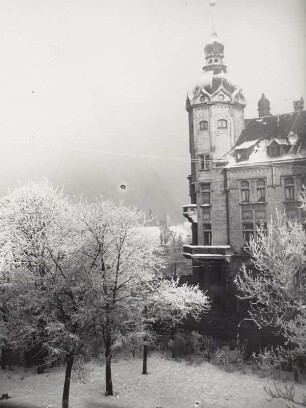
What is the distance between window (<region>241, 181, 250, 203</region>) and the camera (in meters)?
27.0

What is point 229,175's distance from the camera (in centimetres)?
2781

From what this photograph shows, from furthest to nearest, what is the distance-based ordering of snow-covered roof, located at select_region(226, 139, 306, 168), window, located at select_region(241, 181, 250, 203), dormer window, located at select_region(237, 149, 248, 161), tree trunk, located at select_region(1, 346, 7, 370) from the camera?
dormer window, located at select_region(237, 149, 248, 161) → window, located at select_region(241, 181, 250, 203) → snow-covered roof, located at select_region(226, 139, 306, 168) → tree trunk, located at select_region(1, 346, 7, 370)

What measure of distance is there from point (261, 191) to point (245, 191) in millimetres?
1275

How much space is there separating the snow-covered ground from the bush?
0.41m

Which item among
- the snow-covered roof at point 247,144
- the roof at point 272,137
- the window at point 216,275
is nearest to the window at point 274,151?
the roof at point 272,137

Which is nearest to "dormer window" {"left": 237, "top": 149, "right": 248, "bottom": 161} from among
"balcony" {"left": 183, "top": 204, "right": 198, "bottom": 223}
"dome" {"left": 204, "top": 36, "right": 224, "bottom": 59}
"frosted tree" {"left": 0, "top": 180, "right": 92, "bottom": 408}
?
"balcony" {"left": 183, "top": 204, "right": 198, "bottom": 223}

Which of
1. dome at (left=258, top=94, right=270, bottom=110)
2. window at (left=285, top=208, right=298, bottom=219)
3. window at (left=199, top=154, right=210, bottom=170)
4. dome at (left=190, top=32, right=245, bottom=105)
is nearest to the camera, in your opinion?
window at (left=285, top=208, right=298, bottom=219)

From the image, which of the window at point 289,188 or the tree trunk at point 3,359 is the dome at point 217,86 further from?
→ the tree trunk at point 3,359

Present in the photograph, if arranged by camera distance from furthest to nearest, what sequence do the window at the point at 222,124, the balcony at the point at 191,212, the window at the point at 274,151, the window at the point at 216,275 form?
the balcony at the point at 191,212 → the window at the point at 222,124 → the window at the point at 216,275 → the window at the point at 274,151

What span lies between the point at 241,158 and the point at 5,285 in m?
17.5

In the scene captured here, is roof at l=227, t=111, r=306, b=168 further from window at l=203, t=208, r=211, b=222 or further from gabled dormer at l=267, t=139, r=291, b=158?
window at l=203, t=208, r=211, b=222

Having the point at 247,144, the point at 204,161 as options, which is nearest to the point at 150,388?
the point at 204,161

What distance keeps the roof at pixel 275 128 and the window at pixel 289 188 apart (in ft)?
7.83

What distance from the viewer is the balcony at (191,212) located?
97.5 feet
